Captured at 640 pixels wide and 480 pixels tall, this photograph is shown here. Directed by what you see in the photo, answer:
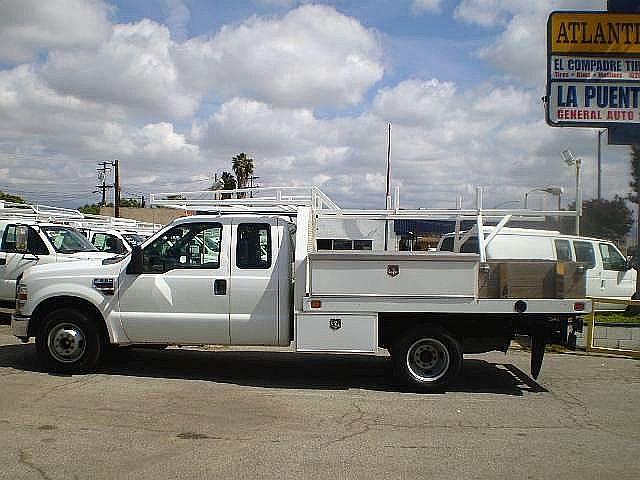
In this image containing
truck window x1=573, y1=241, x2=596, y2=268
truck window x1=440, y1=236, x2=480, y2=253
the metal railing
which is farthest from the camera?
truck window x1=573, y1=241, x2=596, y2=268

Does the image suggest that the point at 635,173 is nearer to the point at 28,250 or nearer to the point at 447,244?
the point at 447,244

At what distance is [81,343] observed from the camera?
27.2 feet

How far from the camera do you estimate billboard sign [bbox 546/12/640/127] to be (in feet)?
45.8

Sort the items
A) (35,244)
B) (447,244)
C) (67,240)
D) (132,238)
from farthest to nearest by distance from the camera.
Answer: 1. (132,238)
2. (67,240)
3. (35,244)
4. (447,244)

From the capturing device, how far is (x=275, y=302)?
808 centimetres

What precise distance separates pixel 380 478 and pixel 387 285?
3.00 metres

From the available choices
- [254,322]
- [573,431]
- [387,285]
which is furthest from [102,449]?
[573,431]

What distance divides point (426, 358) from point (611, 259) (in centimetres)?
759

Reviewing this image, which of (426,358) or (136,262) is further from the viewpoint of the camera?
(136,262)

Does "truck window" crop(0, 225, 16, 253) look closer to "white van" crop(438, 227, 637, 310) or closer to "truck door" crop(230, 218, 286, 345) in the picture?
"truck door" crop(230, 218, 286, 345)

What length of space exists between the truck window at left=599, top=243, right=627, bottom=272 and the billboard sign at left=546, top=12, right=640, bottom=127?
8.50ft

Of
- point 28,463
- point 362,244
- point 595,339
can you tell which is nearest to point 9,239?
point 362,244

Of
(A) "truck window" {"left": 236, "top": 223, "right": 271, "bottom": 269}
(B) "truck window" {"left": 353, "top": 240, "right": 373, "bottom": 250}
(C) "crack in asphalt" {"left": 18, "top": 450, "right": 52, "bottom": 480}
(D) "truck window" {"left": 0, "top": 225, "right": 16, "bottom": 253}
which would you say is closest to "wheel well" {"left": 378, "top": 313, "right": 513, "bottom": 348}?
(A) "truck window" {"left": 236, "top": 223, "right": 271, "bottom": 269}

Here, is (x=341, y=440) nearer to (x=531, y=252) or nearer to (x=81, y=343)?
(x=81, y=343)
